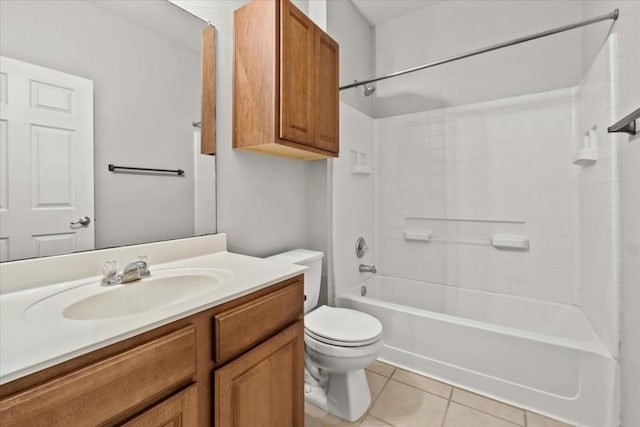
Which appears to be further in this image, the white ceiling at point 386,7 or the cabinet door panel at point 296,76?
the white ceiling at point 386,7

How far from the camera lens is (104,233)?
1078 millimetres

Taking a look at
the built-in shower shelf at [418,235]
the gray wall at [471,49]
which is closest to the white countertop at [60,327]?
the built-in shower shelf at [418,235]

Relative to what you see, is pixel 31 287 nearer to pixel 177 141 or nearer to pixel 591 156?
pixel 177 141

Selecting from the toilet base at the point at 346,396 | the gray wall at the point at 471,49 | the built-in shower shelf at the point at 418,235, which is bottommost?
the toilet base at the point at 346,396

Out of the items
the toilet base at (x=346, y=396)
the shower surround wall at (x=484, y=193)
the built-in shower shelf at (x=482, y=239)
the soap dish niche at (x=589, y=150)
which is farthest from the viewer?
the built-in shower shelf at (x=482, y=239)

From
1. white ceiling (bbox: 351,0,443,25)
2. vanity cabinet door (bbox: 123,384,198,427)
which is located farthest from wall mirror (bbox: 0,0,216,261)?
white ceiling (bbox: 351,0,443,25)

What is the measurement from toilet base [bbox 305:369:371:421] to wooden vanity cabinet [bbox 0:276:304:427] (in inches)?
16.9

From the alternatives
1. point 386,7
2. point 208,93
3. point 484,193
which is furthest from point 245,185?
point 386,7

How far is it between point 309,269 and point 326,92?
3.41 feet

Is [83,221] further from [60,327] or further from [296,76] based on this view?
[296,76]

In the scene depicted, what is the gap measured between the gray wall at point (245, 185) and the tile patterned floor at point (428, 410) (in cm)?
98

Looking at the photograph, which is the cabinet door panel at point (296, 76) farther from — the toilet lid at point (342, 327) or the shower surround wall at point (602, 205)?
the shower surround wall at point (602, 205)

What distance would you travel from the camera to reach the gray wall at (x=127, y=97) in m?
0.94

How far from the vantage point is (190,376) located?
76 centimetres
